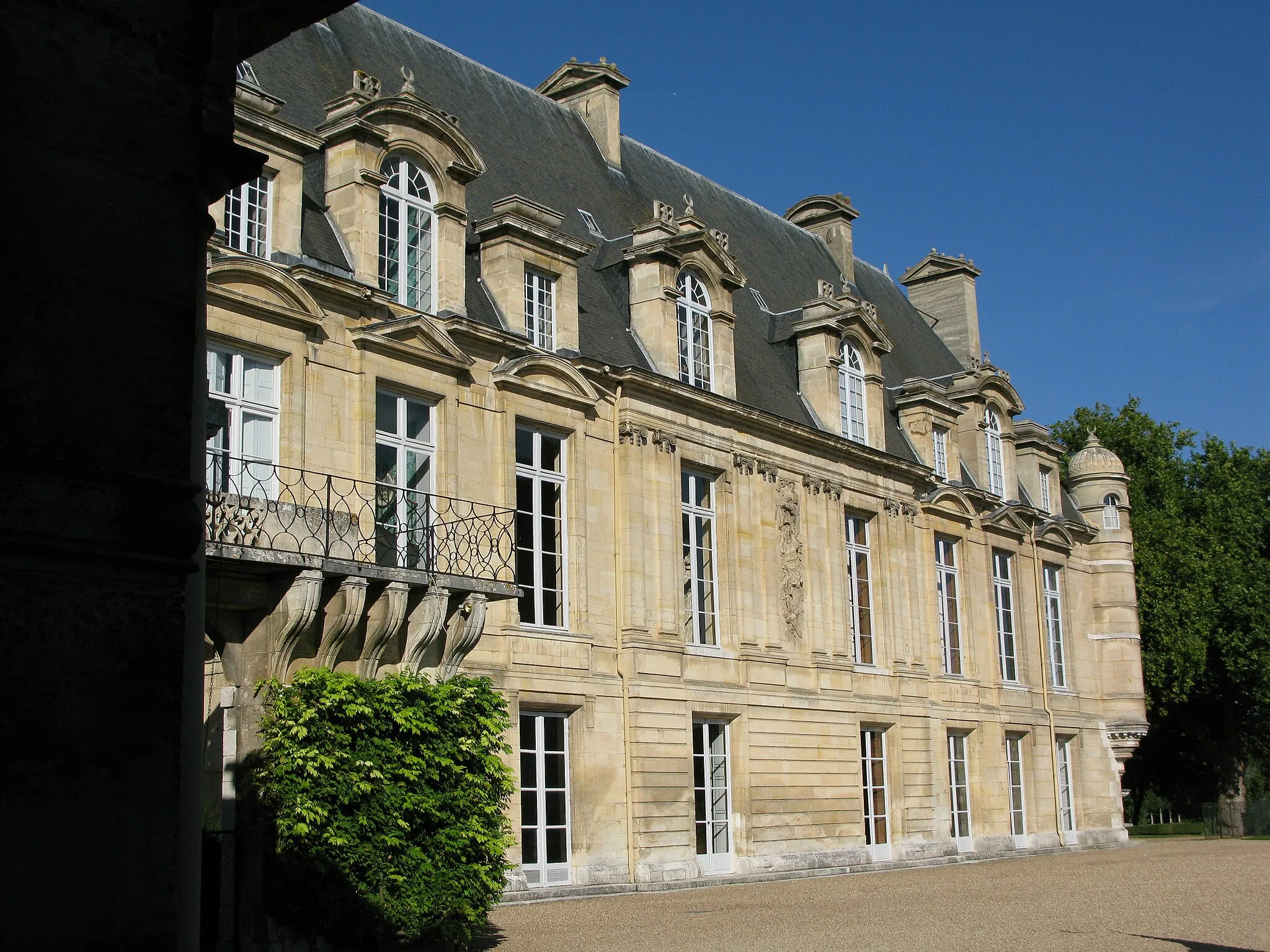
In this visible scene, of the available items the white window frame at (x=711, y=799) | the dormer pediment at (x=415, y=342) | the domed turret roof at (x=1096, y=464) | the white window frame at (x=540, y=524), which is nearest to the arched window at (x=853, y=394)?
the white window frame at (x=711, y=799)

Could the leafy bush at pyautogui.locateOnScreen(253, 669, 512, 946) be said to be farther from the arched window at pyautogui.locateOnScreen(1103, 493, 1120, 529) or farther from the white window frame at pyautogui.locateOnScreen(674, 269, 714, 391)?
the arched window at pyautogui.locateOnScreen(1103, 493, 1120, 529)

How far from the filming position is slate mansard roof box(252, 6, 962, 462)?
16.1m

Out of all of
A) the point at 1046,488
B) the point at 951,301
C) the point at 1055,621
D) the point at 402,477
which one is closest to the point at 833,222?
the point at 951,301

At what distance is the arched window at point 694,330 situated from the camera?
743 inches

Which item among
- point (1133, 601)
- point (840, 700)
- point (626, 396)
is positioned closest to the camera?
point (626, 396)

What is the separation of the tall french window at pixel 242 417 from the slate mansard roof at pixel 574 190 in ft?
5.04

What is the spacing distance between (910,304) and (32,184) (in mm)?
26599

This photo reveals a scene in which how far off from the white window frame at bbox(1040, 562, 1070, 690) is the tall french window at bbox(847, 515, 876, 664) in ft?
21.9

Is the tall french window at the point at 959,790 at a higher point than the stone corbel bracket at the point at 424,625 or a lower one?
lower

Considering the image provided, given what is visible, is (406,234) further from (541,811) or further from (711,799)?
(711,799)

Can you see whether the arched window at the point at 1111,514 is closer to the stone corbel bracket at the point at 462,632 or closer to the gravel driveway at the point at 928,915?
the gravel driveway at the point at 928,915

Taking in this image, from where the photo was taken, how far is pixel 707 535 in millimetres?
18547

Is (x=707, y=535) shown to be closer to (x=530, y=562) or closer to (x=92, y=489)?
(x=530, y=562)

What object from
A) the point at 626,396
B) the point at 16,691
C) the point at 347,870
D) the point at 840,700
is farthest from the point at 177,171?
the point at 840,700
